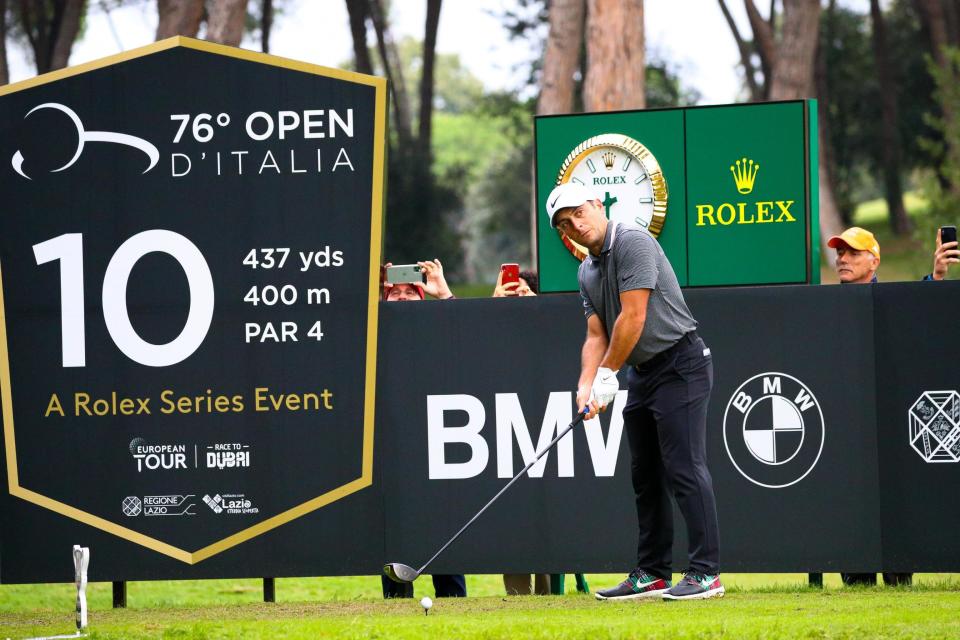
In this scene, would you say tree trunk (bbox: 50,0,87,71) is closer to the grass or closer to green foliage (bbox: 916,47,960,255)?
green foliage (bbox: 916,47,960,255)

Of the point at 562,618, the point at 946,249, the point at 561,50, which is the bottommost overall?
the point at 562,618

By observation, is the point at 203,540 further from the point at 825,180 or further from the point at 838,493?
the point at 825,180

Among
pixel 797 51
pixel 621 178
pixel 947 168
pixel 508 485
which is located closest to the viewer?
pixel 508 485

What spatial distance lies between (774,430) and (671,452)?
86cm

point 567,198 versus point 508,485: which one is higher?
point 567,198

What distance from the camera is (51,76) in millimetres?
7285

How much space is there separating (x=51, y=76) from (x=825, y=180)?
27.2m

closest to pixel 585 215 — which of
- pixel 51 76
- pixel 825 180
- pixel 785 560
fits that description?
pixel 785 560

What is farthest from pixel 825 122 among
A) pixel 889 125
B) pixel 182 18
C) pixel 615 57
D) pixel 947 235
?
pixel 947 235

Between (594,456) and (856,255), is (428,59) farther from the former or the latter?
Result: (594,456)

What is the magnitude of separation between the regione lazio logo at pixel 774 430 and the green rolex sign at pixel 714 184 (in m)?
0.75

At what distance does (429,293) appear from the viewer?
7805 millimetres

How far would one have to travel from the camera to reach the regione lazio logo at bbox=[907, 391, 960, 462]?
256 inches

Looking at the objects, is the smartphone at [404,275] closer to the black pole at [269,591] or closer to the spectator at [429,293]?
the spectator at [429,293]
